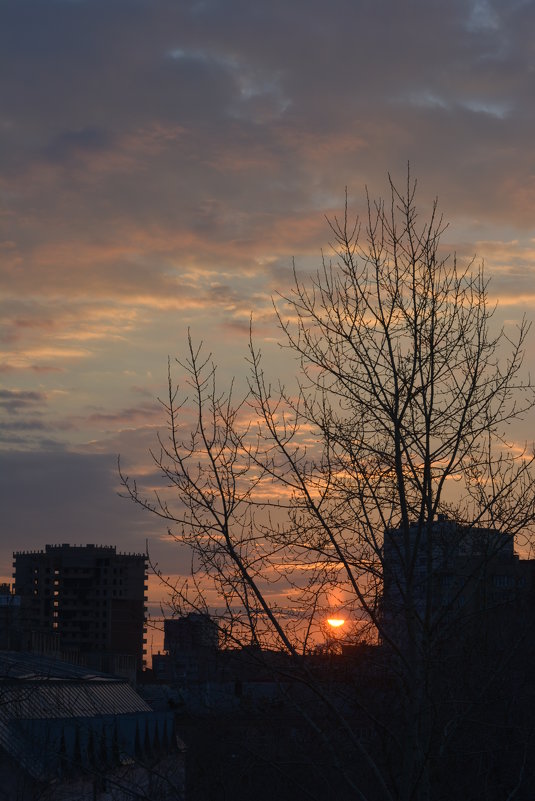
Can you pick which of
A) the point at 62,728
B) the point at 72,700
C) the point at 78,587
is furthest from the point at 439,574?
the point at 78,587

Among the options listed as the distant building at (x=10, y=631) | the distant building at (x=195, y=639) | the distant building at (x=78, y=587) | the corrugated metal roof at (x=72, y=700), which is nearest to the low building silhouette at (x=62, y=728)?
the corrugated metal roof at (x=72, y=700)

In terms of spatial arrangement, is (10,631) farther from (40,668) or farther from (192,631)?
(192,631)

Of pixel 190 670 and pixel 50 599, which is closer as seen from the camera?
pixel 190 670

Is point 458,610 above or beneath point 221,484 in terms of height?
beneath

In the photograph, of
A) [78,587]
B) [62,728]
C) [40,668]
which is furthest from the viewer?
[78,587]

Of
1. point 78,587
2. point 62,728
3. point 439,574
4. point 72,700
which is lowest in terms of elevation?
point 62,728

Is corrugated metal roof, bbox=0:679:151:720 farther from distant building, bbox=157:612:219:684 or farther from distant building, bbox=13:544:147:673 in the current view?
distant building, bbox=13:544:147:673

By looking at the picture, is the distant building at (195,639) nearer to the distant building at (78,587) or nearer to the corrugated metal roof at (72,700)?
the corrugated metal roof at (72,700)

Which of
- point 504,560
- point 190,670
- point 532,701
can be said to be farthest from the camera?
point 532,701

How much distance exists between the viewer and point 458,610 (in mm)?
11133

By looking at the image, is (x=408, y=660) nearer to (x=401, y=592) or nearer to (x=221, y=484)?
(x=401, y=592)

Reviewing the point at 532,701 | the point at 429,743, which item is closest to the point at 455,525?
the point at 429,743

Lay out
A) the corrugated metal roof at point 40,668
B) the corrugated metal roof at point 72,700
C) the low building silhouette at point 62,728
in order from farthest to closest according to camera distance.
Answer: the corrugated metal roof at point 40,668 → the corrugated metal roof at point 72,700 → the low building silhouette at point 62,728

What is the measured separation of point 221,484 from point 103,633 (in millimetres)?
176891
